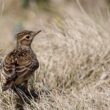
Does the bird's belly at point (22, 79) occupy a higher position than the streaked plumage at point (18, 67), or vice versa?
the streaked plumage at point (18, 67)

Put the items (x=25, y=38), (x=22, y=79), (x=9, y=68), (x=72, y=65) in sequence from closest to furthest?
(x=9, y=68)
(x=22, y=79)
(x=25, y=38)
(x=72, y=65)

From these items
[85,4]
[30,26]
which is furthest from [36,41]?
[85,4]

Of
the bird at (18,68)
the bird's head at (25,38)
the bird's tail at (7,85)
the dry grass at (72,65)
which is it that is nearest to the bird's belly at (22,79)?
the bird at (18,68)

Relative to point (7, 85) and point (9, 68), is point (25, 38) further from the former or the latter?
point (7, 85)

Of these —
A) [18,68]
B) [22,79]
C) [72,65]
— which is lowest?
[72,65]

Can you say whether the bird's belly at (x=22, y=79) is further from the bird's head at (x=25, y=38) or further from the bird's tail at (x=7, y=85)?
the bird's head at (x=25, y=38)

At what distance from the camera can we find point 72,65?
36.2 feet

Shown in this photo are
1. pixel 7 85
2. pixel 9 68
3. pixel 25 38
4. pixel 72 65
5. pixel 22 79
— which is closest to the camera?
pixel 7 85

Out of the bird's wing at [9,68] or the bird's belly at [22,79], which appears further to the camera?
the bird's belly at [22,79]

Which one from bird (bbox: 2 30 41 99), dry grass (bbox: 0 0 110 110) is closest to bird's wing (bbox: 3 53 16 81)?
bird (bbox: 2 30 41 99)

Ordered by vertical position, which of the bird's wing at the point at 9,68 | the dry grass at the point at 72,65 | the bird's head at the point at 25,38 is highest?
the bird's head at the point at 25,38

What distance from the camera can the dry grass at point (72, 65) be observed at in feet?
30.6

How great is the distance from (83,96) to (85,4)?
26.4ft

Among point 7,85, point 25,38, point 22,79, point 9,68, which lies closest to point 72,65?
point 25,38
